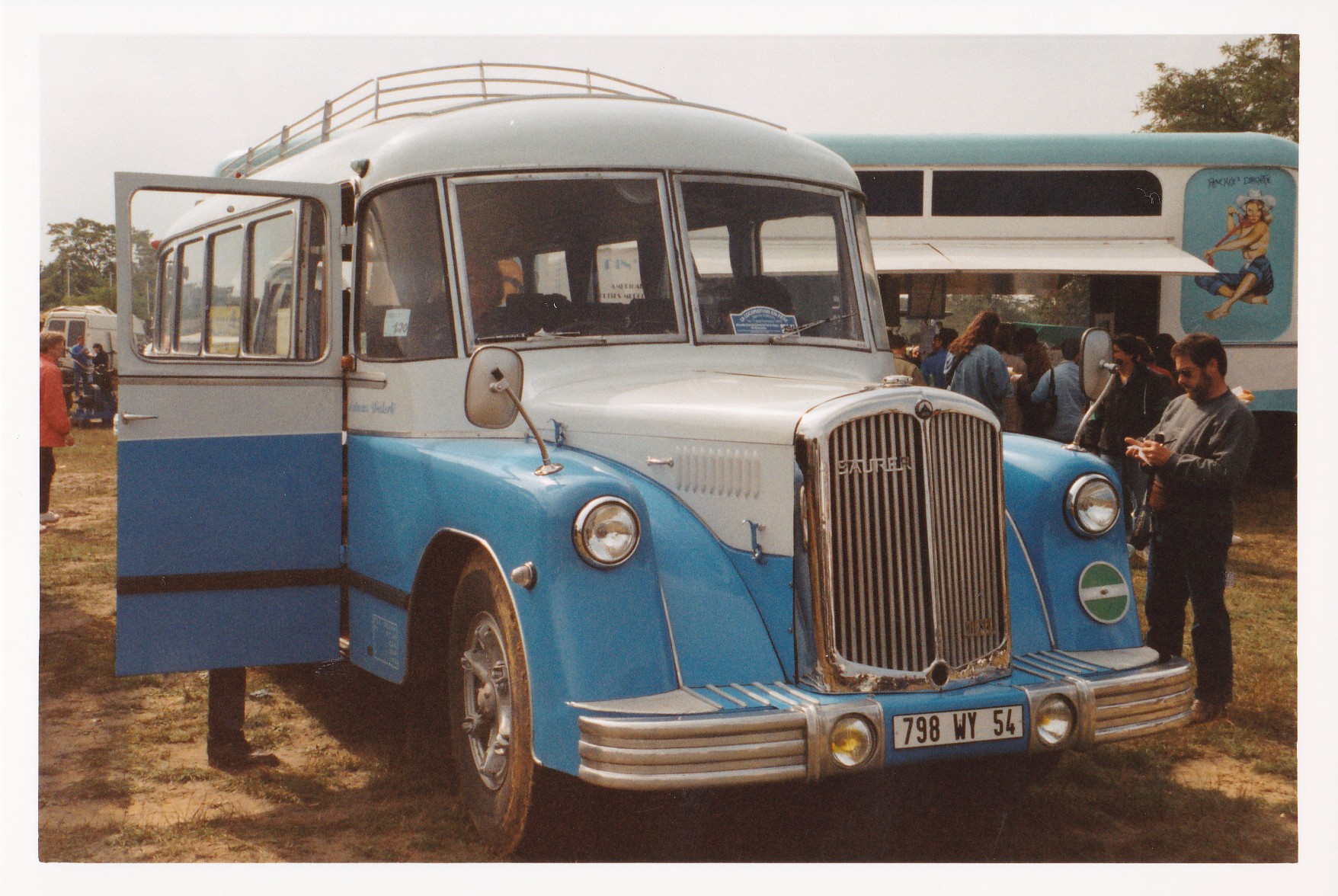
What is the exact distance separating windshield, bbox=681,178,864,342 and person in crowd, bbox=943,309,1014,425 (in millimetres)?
3379

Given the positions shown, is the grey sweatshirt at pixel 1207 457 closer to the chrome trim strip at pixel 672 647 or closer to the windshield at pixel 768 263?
the windshield at pixel 768 263

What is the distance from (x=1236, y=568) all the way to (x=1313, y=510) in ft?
12.8

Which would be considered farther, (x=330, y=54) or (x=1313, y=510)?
(x=330, y=54)

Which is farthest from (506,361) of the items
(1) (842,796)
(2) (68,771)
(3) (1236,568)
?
(3) (1236,568)

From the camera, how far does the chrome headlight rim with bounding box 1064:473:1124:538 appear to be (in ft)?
13.3

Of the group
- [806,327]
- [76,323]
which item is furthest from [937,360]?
[76,323]

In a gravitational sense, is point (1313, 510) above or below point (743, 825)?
above

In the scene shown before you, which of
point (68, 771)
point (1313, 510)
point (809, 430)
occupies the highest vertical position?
point (809, 430)

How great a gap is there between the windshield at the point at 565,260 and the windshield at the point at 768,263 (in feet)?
0.49

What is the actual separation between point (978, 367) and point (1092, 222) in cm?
286

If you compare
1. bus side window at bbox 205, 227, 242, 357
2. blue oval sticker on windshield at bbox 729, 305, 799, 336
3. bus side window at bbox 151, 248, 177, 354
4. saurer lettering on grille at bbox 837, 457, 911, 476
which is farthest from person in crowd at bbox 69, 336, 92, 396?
saurer lettering on grille at bbox 837, 457, 911, 476

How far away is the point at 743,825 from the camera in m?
4.21

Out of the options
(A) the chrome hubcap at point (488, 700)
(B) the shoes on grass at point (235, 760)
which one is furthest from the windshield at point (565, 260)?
(B) the shoes on grass at point (235, 760)

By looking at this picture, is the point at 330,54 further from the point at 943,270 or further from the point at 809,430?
the point at 943,270
